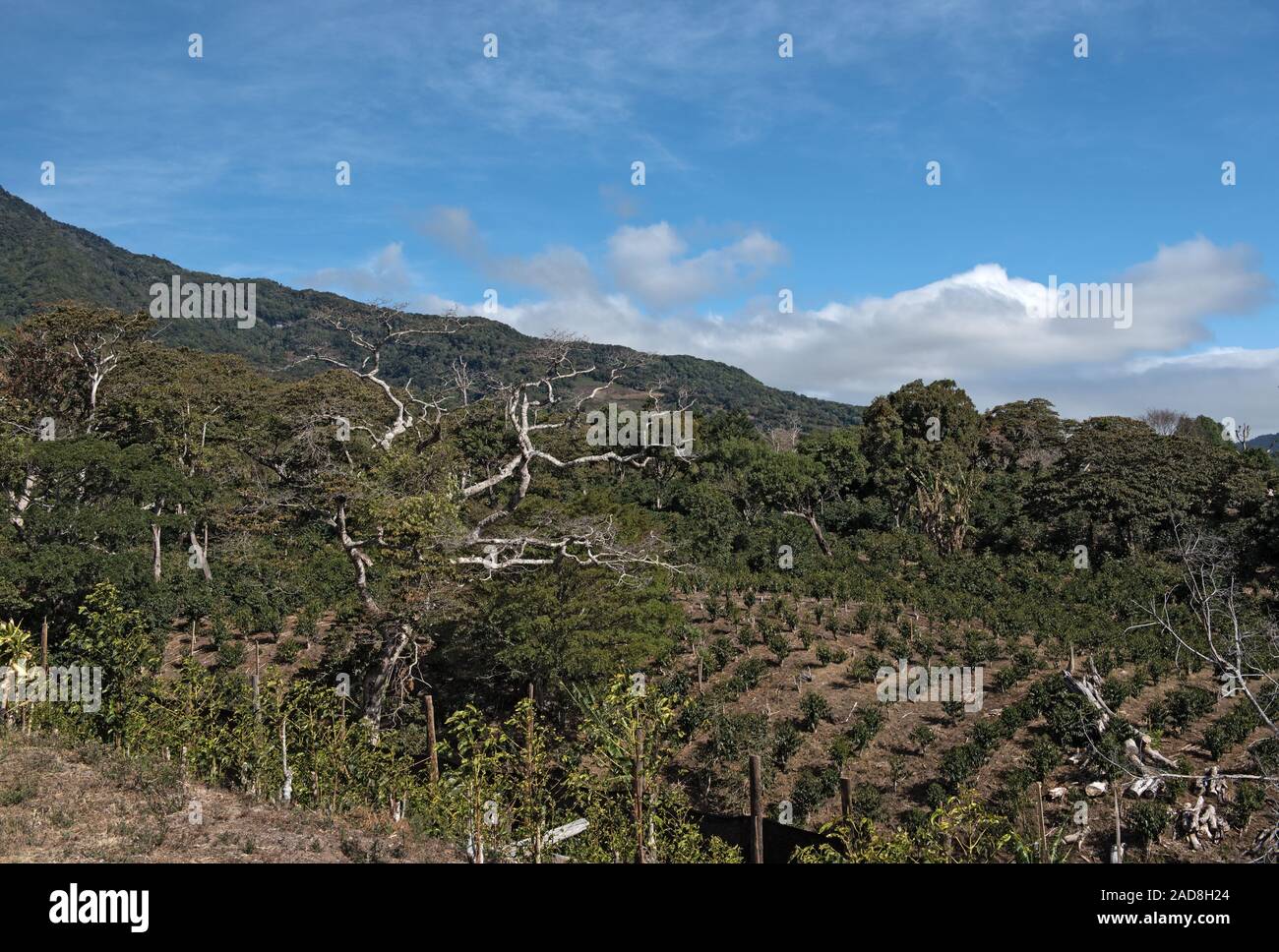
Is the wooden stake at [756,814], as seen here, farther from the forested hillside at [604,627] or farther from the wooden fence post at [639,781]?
the wooden fence post at [639,781]

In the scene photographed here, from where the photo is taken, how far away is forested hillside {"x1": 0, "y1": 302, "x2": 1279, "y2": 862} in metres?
10.3

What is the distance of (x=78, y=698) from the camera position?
11758 mm

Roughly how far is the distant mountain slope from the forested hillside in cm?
7303

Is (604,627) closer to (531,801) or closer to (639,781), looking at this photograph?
(531,801)

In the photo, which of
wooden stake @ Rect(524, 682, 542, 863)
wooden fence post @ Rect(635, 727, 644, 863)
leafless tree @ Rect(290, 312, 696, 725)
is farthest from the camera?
leafless tree @ Rect(290, 312, 696, 725)

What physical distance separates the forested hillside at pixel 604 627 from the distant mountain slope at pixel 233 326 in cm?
7303

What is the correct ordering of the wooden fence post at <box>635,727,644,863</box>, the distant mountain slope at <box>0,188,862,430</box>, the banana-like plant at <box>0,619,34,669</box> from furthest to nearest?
the distant mountain slope at <box>0,188,862,430</box>
the banana-like plant at <box>0,619,34,669</box>
the wooden fence post at <box>635,727,644,863</box>

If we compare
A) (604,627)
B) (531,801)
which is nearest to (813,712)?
(604,627)

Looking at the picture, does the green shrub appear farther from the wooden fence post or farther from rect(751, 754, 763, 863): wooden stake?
the wooden fence post

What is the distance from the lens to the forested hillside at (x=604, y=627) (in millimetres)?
10336

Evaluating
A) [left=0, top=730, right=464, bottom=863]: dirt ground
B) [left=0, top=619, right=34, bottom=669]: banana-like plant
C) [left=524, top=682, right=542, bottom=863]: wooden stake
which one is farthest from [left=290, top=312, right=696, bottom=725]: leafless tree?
[left=524, top=682, right=542, bottom=863]: wooden stake

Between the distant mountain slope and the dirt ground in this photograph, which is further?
the distant mountain slope

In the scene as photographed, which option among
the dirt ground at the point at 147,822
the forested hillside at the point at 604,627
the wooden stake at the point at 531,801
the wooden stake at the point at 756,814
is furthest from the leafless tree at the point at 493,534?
the wooden stake at the point at 756,814
